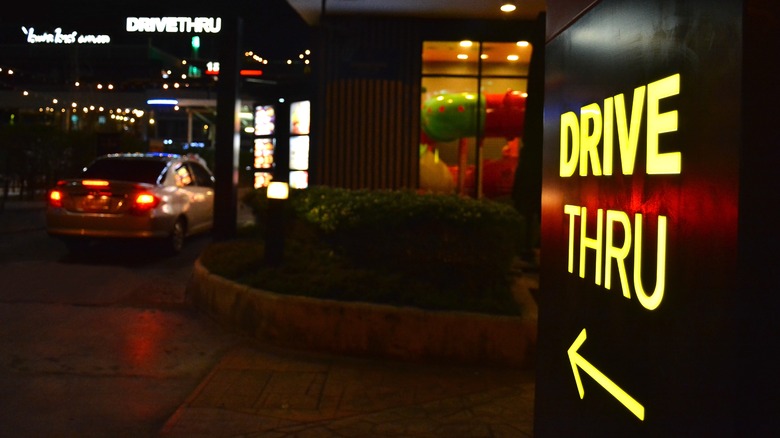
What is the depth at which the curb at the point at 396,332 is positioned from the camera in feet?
23.0

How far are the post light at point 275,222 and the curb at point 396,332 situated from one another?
132cm

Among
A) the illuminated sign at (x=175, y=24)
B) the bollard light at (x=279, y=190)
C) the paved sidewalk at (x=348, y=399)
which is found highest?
the illuminated sign at (x=175, y=24)

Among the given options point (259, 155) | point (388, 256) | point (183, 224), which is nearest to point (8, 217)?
point (259, 155)

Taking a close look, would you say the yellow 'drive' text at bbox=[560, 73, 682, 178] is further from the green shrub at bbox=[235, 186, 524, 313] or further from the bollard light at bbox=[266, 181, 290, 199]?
the bollard light at bbox=[266, 181, 290, 199]

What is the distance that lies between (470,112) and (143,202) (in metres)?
6.35

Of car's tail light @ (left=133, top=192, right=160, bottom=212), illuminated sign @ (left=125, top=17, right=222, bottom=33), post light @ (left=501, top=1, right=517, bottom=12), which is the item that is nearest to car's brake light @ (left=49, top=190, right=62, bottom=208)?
car's tail light @ (left=133, top=192, right=160, bottom=212)

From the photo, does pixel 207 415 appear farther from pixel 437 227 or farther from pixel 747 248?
pixel 747 248

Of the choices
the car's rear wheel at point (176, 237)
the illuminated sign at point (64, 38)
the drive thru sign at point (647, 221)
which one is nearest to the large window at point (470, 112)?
the car's rear wheel at point (176, 237)

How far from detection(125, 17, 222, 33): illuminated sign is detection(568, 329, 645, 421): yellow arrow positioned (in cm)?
1142

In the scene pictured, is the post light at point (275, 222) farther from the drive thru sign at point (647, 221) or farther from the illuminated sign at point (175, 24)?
the drive thru sign at point (647, 221)

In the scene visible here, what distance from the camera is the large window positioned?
15203 millimetres

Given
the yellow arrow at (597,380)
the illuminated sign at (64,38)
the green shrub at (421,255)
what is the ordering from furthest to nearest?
the illuminated sign at (64,38) → the green shrub at (421,255) → the yellow arrow at (597,380)

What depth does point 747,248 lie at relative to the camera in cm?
161

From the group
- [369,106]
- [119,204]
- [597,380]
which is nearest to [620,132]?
[597,380]
